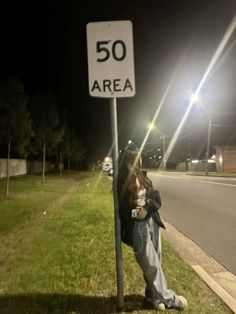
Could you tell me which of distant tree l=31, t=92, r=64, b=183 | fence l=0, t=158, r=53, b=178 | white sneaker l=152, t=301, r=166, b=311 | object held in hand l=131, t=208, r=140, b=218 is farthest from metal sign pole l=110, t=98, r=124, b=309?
fence l=0, t=158, r=53, b=178

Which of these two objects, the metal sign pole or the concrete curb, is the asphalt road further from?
the metal sign pole

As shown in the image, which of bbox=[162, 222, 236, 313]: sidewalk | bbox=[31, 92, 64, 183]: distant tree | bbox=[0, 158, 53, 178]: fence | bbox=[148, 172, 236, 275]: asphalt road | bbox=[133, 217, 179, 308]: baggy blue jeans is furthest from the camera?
bbox=[0, 158, 53, 178]: fence

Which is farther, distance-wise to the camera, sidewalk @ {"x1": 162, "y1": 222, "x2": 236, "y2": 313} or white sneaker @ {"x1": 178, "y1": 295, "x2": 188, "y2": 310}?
sidewalk @ {"x1": 162, "y1": 222, "x2": 236, "y2": 313}

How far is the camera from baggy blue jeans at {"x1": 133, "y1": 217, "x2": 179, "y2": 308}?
463cm

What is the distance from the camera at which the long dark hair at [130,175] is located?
470cm

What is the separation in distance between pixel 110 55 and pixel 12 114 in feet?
50.6

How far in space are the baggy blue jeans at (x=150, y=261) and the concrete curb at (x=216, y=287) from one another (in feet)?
2.10

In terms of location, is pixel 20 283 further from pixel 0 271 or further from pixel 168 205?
pixel 168 205

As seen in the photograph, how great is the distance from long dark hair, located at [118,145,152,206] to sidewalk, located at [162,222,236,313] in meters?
1.62

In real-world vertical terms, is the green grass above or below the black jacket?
below

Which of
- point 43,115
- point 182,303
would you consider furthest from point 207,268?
point 43,115

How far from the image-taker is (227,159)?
199 ft

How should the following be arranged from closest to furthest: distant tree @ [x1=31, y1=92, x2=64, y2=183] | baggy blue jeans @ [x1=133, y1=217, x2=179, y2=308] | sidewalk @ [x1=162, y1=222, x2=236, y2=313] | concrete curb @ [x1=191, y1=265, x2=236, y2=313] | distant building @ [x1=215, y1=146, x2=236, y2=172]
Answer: baggy blue jeans @ [x1=133, y1=217, x2=179, y2=308] → concrete curb @ [x1=191, y1=265, x2=236, y2=313] → sidewalk @ [x1=162, y1=222, x2=236, y2=313] → distant tree @ [x1=31, y1=92, x2=64, y2=183] → distant building @ [x1=215, y1=146, x2=236, y2=172]

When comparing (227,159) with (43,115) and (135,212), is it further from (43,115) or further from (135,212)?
(135,212)
